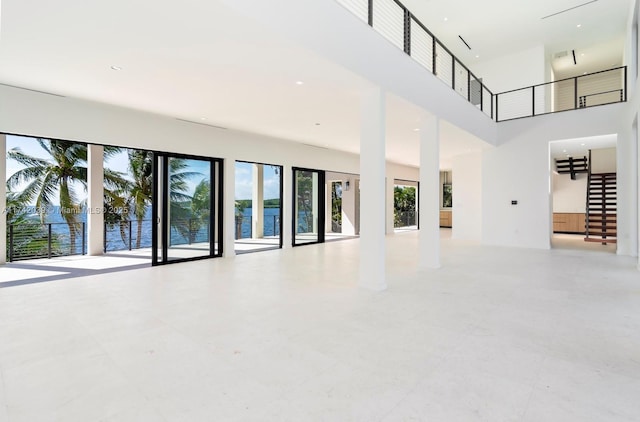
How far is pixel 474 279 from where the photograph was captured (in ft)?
16.3

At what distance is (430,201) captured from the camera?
229 inches

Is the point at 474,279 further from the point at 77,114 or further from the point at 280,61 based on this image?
the point at 77,114

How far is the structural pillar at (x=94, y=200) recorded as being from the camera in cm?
718

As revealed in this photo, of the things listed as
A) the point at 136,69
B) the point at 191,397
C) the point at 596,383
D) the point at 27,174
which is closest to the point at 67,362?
the point at 191,397

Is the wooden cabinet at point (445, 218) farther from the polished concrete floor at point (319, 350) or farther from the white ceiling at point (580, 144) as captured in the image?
the polished concrete floor at point (319, 350)

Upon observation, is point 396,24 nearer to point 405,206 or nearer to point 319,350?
point 319,350

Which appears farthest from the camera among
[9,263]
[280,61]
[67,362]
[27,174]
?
[27,174]

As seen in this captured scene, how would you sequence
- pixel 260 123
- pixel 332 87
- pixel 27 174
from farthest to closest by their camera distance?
pixel 27 174 → pixel 260 123 → pixel 332 87

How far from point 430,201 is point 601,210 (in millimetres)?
7471

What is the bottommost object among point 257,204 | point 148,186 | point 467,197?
point 257,204

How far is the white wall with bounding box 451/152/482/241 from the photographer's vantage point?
10383 millimetres

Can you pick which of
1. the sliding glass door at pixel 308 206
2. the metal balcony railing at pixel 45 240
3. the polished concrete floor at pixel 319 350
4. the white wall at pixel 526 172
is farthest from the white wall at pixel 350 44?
the metal balcony railing at pixel 45 240

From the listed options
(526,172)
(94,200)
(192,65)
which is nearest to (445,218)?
(526,172)

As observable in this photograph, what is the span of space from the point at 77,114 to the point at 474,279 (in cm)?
676
